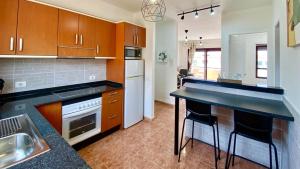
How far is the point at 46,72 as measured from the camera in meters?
2.43

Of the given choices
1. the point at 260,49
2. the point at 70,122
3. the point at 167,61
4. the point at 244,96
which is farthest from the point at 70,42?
the point at 260,49

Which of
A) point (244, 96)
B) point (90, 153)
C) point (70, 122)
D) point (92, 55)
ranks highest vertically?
point (92, 55)

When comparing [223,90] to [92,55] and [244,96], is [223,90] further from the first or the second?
[92,55]

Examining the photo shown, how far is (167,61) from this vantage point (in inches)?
194

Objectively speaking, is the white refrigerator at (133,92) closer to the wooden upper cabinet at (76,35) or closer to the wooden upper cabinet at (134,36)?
A: the wooden upper cabinet at (134,36)

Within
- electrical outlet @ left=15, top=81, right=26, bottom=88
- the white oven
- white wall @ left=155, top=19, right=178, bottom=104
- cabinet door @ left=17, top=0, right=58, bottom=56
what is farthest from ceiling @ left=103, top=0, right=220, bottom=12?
electrical outlet @ left=15, top=81, right=26, bottom=88

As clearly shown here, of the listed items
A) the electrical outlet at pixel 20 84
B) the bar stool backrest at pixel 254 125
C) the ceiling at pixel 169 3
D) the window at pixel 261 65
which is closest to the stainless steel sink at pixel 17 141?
the electrical outlet at pixel 20 84

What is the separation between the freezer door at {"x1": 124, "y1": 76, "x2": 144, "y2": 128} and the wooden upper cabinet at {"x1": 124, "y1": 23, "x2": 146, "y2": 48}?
0.71 m

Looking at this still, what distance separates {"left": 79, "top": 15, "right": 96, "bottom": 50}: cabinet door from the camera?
99.0 inches

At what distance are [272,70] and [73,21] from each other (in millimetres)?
3874

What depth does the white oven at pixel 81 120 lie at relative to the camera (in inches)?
87.3

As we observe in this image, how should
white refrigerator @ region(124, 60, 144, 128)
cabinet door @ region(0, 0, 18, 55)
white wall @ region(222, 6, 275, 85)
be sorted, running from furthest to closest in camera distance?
white wall @ region(222, 6, 275, 85) → white refrigerator @ region(124, 60, 144, 128) → cabinet door @ region(0, 0, 18, 55)

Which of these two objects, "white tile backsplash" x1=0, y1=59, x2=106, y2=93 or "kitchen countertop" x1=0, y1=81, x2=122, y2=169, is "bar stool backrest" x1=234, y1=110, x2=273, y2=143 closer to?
"kitchen countertop" x1=0, y1=81, x2=122, y2=169

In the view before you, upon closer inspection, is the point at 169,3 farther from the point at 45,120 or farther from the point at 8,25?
the point at 45,120
